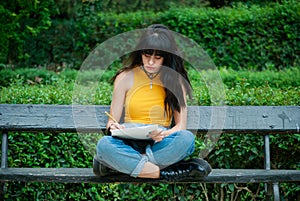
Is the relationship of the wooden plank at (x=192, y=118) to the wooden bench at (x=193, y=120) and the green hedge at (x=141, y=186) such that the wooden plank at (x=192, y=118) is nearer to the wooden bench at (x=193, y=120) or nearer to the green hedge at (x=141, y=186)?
the wooden bench at (x=193, y=120)

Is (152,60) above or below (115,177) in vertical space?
above

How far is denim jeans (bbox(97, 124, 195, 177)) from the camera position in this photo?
3.10m

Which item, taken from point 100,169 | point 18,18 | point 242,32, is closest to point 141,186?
point 100,169

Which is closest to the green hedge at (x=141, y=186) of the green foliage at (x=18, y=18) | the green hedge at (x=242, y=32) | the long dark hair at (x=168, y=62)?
the long dark hair at (x=168, y=62)

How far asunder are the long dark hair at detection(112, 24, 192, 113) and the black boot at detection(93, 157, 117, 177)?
0.66 metres

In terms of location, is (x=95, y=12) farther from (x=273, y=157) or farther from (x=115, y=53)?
(x=273, y=157)

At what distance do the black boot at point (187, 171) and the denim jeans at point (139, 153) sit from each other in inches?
2.2

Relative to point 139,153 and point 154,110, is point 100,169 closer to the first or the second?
point 139,153

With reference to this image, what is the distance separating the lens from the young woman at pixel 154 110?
3137mm

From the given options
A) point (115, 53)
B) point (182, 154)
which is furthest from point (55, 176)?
point (115, 53)

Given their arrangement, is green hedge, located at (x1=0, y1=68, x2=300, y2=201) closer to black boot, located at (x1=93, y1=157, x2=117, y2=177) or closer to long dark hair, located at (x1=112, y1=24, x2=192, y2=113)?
long dark hair, located at (x1=112, y1=24, x2=192, y2=113)

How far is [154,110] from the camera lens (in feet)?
11.6

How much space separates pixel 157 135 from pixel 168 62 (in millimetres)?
638

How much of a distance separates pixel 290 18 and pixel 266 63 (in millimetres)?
1004
